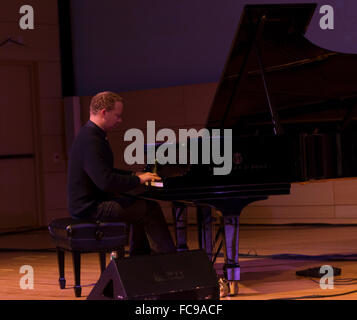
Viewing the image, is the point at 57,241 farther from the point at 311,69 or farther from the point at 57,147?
the point at 57,147

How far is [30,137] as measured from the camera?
863cm

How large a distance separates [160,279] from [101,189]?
3.24ft

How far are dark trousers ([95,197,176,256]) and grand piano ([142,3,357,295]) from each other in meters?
0.11

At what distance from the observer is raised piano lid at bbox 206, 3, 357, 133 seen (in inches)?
178

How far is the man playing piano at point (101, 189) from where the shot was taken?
4.27 metres

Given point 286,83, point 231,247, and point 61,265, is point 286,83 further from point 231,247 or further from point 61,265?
point 61,265

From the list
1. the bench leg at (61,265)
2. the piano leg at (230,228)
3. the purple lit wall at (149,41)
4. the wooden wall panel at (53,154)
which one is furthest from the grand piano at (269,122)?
the wooden wall panel at (53,154)

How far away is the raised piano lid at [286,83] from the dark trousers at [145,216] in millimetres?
761

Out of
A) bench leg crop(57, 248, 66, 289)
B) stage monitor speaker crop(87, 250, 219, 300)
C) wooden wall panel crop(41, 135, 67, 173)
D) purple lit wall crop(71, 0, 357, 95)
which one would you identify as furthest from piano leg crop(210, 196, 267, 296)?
wooden wall panel crop(41, 135, 67, 173)

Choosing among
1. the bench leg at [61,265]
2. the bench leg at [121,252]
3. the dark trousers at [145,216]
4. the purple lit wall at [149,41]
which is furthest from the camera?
the purple lit wall at [149,41]

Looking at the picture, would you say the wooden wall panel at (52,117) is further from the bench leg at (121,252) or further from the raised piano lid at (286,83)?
the bench leg at (121,252)

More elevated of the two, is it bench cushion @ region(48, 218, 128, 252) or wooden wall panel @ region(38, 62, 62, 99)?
wooden wall panel @ region(38, 62, 62, 99)

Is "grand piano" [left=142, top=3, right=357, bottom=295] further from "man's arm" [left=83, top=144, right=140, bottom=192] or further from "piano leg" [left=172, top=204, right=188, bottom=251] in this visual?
"man's arm" [left=83, top=144, right=140, bottom=192]

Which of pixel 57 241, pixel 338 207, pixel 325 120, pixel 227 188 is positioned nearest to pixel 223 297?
pixel 227 188
